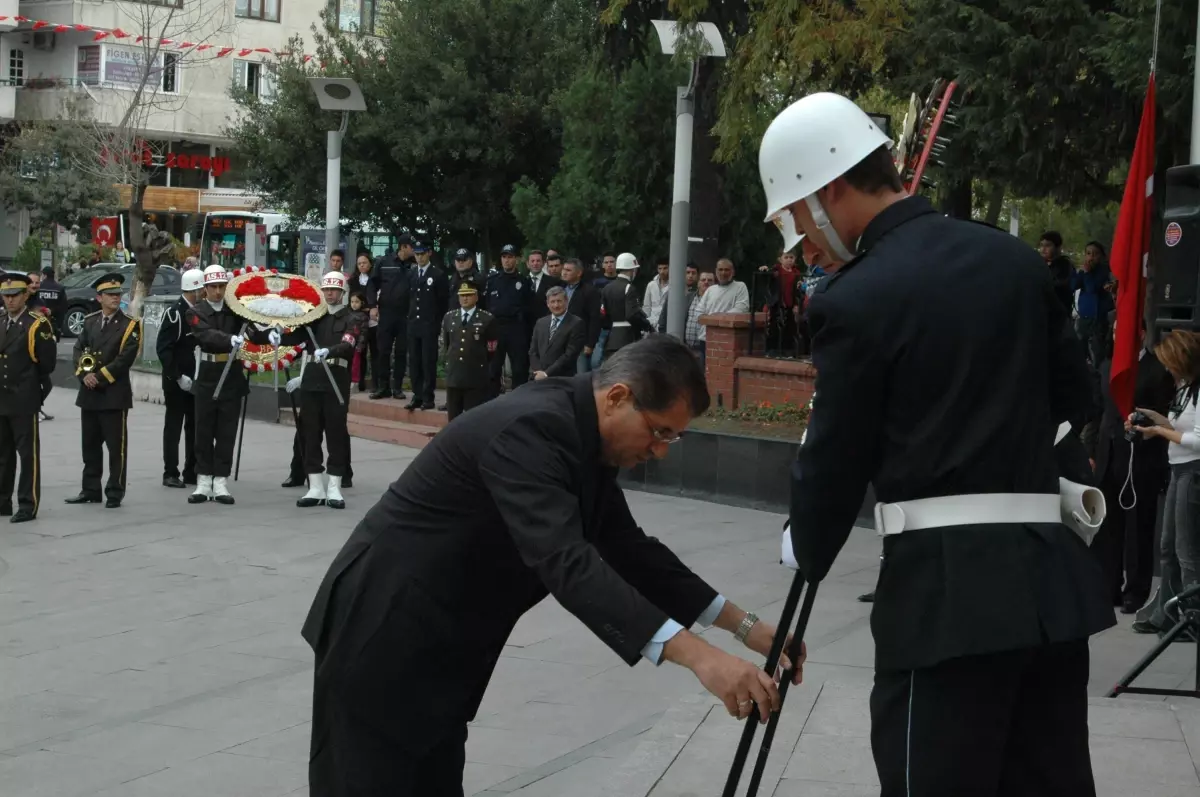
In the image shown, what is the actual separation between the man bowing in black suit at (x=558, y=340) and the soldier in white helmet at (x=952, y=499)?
1261cm

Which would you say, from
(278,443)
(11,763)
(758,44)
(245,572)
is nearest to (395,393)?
(278,443)

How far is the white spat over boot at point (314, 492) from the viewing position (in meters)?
13.7

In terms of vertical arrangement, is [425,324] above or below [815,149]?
below

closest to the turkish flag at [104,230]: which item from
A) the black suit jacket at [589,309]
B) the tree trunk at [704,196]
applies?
the tree trunk at [704,196]

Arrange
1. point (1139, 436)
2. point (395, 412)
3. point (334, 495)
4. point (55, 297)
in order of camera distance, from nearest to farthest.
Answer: point (1139, 436) → point (334, 495) → point (395, 412) → point (55, 297)

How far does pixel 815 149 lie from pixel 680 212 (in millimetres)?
12513

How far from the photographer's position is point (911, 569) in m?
3.21

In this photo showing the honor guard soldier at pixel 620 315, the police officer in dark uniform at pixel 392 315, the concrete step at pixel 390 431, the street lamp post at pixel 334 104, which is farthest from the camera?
the street lamp post at pixel 334 104

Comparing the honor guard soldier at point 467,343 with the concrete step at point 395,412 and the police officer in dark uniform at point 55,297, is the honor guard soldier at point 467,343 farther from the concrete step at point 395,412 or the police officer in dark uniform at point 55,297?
the police officer in dark uniform at point 55,297

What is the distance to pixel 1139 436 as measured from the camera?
9.24 metres

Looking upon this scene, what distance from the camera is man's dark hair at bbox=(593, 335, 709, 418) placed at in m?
3.44

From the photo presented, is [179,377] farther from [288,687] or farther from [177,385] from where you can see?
[288,687]

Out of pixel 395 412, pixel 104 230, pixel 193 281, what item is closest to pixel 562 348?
pixel 395 412

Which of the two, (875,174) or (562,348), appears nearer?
(875,174)
